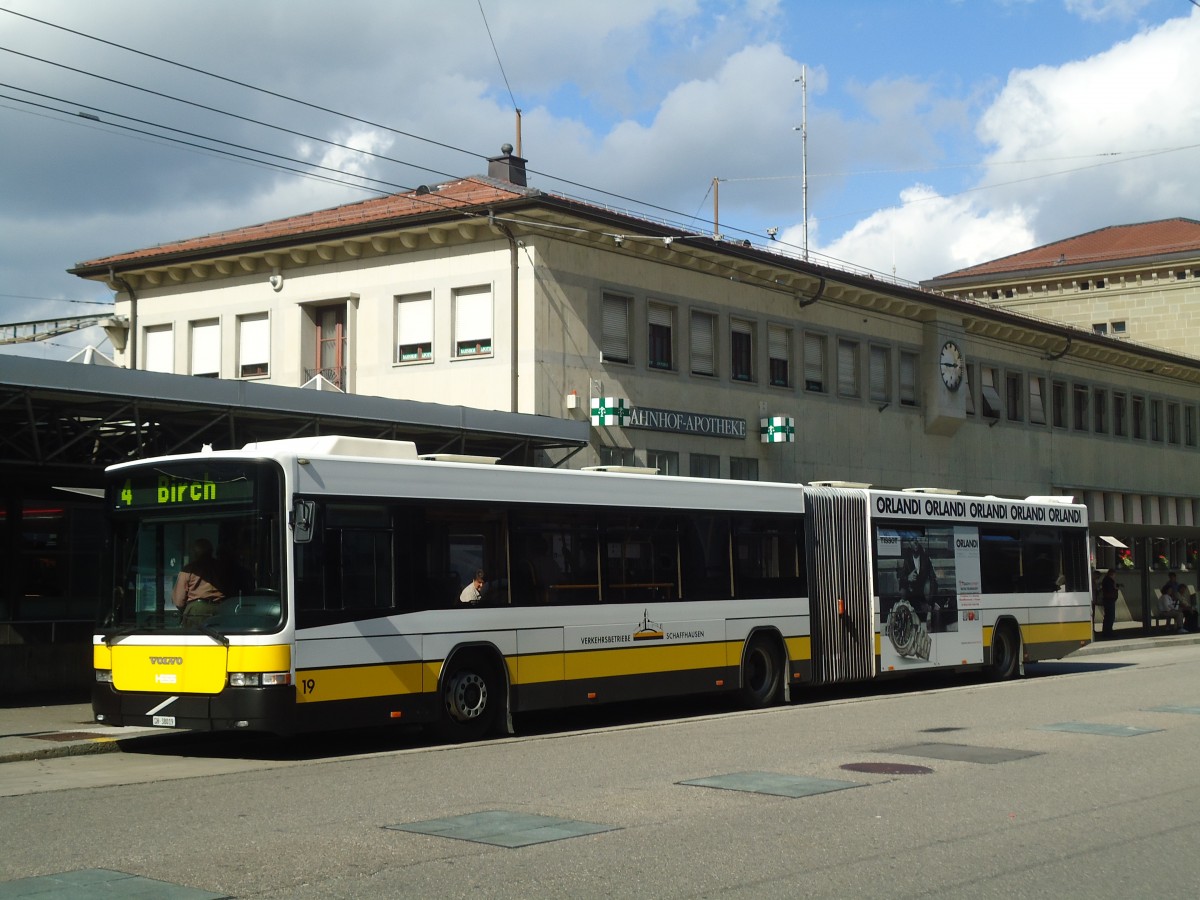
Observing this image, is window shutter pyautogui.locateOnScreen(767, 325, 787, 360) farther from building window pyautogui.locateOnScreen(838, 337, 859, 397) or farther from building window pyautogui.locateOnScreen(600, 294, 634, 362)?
building window pyautogui.locateOnScreen(600, 294, 634, 362)

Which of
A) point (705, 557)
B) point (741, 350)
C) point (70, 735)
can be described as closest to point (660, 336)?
point (741, 350)

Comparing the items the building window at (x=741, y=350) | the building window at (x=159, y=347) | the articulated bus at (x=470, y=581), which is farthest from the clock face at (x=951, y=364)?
the building window at (x=159, y=347)

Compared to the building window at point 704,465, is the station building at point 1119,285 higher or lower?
higher

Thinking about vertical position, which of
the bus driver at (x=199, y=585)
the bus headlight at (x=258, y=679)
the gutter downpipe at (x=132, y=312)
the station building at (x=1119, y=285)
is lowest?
the bus headlight at (x=258, y=679)

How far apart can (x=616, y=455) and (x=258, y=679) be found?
1652cm

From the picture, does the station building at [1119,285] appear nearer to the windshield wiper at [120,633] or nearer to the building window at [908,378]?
the building window at [908,378]

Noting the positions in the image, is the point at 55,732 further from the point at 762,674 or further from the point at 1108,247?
the point at 1108,247

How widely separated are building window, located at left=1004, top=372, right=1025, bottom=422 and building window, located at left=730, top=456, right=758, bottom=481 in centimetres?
1351

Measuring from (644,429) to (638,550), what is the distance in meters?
12.4

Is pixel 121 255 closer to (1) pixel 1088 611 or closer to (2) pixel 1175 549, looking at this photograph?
(1) pixel 1088 611

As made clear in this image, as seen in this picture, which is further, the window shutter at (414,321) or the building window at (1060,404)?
the building window at (1060,404)

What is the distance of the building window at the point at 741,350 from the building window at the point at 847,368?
3.69 meters

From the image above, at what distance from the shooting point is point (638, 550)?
59.1 feet

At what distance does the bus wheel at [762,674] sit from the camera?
64.5 feet
